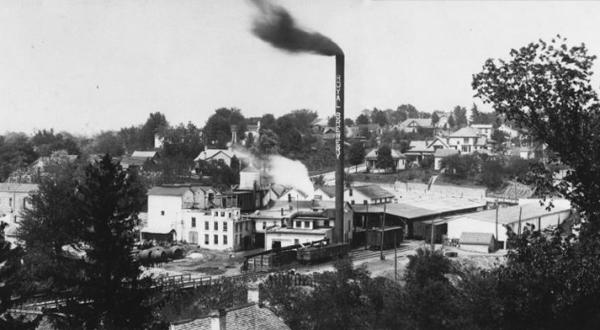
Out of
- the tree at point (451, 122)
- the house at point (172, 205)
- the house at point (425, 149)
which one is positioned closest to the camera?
the house at point (172, 205)

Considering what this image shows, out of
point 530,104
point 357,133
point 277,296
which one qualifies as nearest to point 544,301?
point 530,104

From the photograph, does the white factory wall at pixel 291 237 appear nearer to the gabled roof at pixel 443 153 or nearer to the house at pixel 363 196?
the house at pixel 363 196

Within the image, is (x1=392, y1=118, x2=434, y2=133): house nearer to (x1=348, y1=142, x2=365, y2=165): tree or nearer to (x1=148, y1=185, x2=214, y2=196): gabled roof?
(x1=348, y1=142, x2=365, y2=165): tree

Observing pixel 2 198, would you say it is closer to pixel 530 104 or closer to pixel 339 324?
pixel 339 324

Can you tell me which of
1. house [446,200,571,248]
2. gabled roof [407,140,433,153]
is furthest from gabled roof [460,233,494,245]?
gabled roof [407,140,433,153]

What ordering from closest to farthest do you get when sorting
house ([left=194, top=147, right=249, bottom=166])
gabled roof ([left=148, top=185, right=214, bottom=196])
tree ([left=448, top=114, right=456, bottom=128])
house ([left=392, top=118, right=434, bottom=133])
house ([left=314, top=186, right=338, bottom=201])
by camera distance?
gabled roof ([left=148, top=185, right=214, bottom=196]) < house ([left=314, top=186, right=338, bottom=201]) < house ([left=194, top=147, right=249, bottom=166]) < house ([left=392, top=118, right=434, bottom=133]) < tree ([left=448, top=114, right=456, bottom=128])

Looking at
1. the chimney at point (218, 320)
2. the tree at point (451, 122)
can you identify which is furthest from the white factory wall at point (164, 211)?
the tree at point (451, 122)
